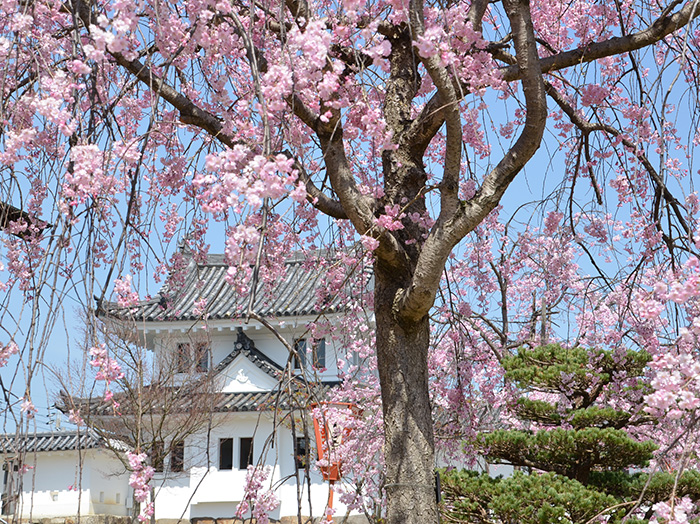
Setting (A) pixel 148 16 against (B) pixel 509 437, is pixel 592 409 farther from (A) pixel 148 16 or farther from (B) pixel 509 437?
(A) pixel 148 16

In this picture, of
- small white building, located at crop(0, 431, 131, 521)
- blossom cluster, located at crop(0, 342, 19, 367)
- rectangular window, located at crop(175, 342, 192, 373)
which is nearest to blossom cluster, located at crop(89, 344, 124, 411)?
blossom cluster, located at crop(0, 342, 19, 367)

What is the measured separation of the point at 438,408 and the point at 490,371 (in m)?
1.14

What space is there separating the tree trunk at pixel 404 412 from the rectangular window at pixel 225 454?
13.3m

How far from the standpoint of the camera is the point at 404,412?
341 cm

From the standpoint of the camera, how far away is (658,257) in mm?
4922

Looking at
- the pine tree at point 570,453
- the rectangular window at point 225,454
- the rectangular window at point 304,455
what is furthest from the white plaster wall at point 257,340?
the pine tree at point 570,453

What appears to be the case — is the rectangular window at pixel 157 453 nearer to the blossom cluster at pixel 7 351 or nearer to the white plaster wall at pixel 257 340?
the white plaster wall at pixel 257 340

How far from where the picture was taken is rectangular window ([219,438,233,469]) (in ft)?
52.8

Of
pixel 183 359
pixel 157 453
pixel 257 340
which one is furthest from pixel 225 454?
pixel 157 453

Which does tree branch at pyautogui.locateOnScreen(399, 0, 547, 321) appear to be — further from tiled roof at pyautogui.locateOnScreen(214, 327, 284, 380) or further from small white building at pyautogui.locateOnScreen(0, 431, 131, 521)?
small white building at pyautogui.locateOnScreen(0, 431, 131, 521)

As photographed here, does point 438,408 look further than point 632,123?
Yes

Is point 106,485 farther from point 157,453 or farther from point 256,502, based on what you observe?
point 256,502

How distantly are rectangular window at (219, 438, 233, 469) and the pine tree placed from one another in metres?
11.3

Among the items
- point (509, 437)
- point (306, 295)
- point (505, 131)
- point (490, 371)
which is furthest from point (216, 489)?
point (505, 131)
